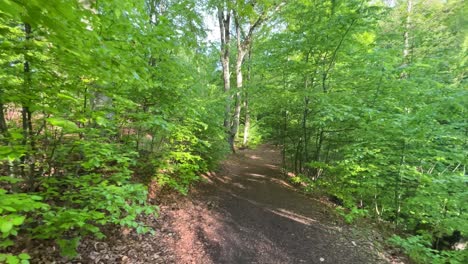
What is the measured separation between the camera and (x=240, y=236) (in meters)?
4.61

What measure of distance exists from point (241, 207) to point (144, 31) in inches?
182

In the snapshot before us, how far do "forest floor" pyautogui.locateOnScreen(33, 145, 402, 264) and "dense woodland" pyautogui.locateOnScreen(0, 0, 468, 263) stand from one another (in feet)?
1.36

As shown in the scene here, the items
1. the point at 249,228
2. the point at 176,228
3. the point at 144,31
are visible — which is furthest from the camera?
the point at 249,228

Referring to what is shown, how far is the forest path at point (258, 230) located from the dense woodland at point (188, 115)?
65cm

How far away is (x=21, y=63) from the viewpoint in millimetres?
2473

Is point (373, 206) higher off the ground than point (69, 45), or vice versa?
point (69, 45)

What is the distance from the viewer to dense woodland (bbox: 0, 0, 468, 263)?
6.96 ft

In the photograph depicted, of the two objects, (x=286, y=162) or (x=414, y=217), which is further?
(x=286, y=162)

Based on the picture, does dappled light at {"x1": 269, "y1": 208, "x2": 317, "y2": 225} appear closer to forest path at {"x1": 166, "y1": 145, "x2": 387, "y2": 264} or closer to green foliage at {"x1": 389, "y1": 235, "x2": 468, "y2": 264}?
forest path at {"x1": 166, "y1": 145, "x2": 387, "y2": 264}

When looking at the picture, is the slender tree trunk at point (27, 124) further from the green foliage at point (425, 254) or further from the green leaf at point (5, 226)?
the green foliage at point (425, 254)

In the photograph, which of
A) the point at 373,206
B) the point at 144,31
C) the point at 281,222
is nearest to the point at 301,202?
the point at 281,222

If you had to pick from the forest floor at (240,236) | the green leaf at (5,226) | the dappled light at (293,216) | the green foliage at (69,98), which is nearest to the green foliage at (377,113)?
the forest floor at (240,236)

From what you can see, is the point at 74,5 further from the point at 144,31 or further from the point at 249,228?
the point at 249,228

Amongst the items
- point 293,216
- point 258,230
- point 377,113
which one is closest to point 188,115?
point 258,230
